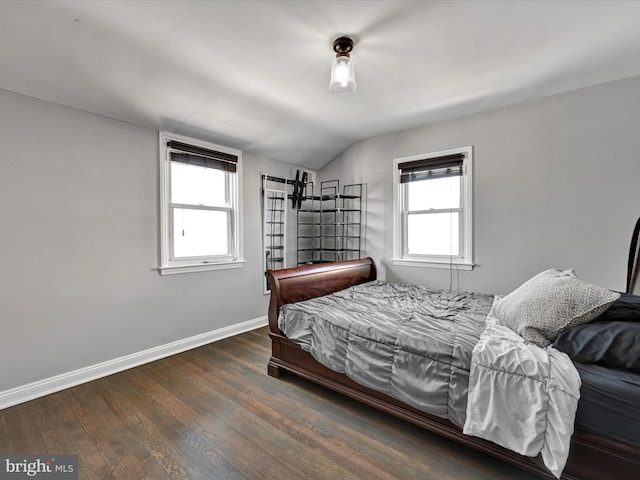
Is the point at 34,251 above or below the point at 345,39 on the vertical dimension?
below

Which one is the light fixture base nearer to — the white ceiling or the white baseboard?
the white ceiling

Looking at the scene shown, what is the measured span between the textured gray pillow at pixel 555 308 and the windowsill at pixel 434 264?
1.41m

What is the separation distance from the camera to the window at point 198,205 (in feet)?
9.57

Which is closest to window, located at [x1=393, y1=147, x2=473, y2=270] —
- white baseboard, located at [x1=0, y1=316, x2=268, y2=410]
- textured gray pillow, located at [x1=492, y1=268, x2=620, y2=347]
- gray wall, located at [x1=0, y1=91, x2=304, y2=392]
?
textured gray pillow, located at [x1=492, y1=268, x2=620, y2=347]

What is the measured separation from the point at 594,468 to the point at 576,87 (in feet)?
9.44

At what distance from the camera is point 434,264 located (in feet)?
11.0

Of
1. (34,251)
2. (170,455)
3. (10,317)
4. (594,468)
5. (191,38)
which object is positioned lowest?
(170,455)

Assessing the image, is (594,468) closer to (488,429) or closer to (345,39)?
(488,429)

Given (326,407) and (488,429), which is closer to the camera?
(488,429)

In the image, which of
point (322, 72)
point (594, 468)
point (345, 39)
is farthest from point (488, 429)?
point (322, 72)

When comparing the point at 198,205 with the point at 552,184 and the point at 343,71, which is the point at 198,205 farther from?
the point at 552,184

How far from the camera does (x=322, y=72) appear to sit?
2.33 metres

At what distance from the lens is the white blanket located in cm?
124

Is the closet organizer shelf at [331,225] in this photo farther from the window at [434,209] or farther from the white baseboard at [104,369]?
the white baseboard at [104,369]
